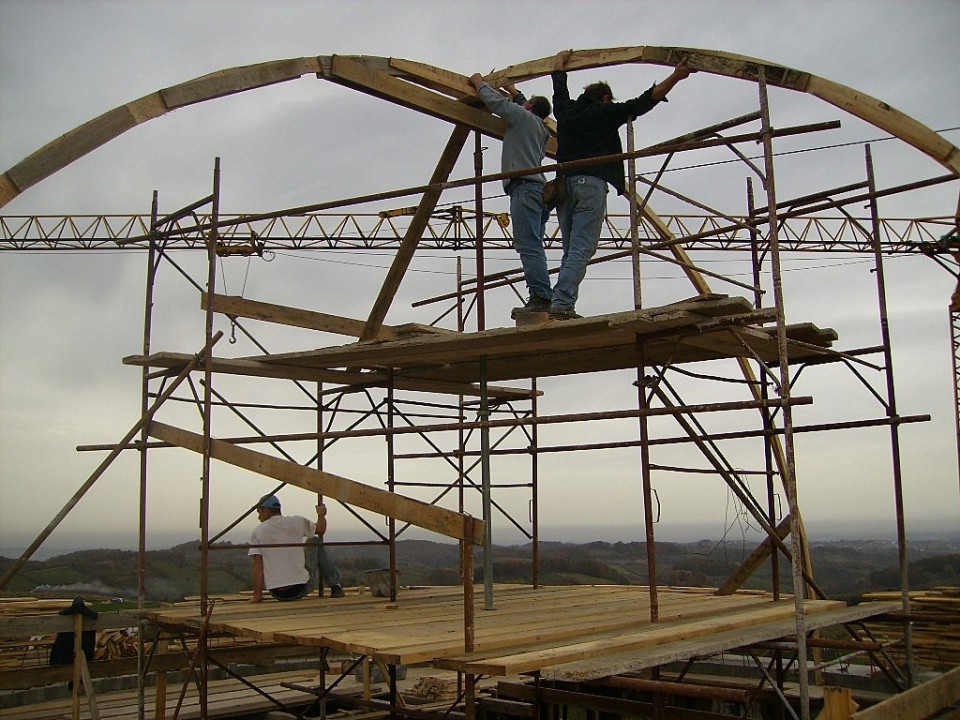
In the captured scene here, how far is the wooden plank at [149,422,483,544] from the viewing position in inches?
283

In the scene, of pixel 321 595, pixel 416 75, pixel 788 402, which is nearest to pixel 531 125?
Result: pixel 416 75

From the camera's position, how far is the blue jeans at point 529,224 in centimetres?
1010

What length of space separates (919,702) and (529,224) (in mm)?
5678

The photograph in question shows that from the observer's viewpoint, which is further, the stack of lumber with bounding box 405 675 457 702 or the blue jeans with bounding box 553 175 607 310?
the stack of lumber with bounding box 405 675 457 702

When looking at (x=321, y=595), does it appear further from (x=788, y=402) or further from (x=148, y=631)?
(x=788, y=402)

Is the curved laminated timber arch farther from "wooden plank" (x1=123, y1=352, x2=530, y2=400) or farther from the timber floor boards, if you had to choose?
the timber floor boards

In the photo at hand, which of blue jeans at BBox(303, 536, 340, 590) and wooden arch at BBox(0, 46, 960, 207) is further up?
wooden arch at BBox(0, 46, 960, 207)

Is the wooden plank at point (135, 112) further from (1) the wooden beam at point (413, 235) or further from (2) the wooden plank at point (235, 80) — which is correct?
(1) the wooden beam at point (413, 235)

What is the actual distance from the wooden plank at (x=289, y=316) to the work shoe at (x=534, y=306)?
213cm

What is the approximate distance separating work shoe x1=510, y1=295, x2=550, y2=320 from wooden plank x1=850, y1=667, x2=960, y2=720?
14.9ft

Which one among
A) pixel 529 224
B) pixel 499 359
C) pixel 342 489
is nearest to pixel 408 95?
pixel 529 224

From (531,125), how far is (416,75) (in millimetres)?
1459

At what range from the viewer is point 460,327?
13.4 meters

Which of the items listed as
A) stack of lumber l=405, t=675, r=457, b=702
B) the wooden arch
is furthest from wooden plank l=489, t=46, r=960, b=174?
stack of lumber l=405, t=675, r=457, b=702
